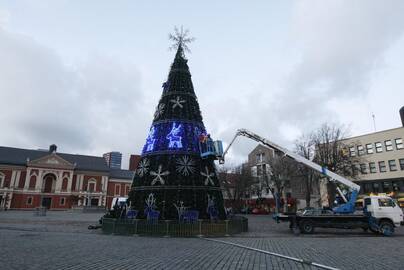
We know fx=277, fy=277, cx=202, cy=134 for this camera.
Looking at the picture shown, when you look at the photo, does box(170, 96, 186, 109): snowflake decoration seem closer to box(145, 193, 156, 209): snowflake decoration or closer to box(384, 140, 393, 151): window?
box(145, 193, 156, 209): snowflake decoration

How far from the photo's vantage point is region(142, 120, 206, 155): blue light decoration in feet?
58.1

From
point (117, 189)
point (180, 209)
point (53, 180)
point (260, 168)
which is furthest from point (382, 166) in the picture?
point (53, 180)

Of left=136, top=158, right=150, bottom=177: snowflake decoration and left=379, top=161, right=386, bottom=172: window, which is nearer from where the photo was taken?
left=136, top=158, right=150, bottom=177: snowflake decoration

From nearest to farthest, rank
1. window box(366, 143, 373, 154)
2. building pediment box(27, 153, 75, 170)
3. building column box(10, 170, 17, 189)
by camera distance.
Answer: window box(366, 143, 373, 154) < building column box(10, 170, 17, 189) < building pediment box(27, 153, 75, 170)

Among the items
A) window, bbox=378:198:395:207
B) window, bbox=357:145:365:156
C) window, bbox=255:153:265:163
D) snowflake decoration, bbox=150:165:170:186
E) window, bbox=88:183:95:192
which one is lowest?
window, bbox=378:198:395:207

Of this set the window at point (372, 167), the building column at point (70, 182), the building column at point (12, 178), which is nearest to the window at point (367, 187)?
the window at point (372, 167)

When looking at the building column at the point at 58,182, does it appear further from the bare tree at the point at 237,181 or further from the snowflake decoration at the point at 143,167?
the snowflake decoration at the point at 143,167

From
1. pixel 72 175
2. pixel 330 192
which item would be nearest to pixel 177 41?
pixel 330 192

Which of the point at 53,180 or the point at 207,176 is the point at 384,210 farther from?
the point at 53,180

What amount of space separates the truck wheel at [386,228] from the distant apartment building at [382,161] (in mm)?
23399

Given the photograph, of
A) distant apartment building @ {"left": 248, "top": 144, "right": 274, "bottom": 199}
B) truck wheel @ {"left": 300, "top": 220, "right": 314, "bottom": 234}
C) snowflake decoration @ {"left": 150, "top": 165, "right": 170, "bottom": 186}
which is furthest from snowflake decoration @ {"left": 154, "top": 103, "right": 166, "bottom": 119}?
distant apartment building @ {"left": 248, "top": 144, "right": 274, "bottom": 199}

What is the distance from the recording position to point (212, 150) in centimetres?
1767

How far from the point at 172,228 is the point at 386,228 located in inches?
554

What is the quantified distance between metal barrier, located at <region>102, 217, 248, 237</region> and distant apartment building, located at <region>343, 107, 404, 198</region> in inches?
1234
